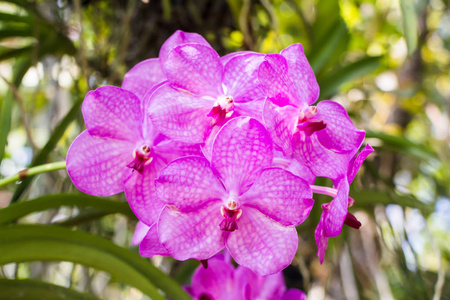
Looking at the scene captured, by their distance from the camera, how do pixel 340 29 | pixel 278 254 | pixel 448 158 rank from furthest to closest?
pixel 448 158, pixel 340 29, pixel 278 254

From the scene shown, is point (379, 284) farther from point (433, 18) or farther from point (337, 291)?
point (433, 18)

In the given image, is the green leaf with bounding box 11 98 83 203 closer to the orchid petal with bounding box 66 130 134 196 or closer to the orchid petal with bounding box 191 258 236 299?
the orchid petal with bounding box 66 130 134 196

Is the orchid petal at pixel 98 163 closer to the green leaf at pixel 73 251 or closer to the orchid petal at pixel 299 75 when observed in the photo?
the green leaf at pixel 73 251

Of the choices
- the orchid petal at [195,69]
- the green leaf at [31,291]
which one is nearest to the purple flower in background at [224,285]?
the green leaf at [31,291]

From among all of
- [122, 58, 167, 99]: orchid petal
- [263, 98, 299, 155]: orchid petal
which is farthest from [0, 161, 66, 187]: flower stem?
[263, 98, 299, 155]: orchid petal

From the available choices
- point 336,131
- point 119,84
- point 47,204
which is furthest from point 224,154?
point 119,84

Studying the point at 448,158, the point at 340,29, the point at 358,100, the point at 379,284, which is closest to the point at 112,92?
the point at 340,29

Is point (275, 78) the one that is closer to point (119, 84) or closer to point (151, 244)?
point (151, 244)
